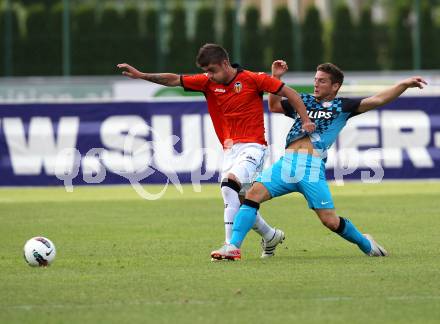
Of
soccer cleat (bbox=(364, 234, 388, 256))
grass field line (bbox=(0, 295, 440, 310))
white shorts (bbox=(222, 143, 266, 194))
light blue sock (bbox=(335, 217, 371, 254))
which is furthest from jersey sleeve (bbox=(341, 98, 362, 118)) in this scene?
grass field line (bbox=(0, 295, 440, 310))

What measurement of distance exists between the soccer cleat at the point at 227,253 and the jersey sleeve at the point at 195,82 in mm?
1641

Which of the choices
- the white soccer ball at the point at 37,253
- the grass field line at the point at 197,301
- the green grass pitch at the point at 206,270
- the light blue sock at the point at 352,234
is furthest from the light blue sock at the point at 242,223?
the grass field line at the point at 197,301

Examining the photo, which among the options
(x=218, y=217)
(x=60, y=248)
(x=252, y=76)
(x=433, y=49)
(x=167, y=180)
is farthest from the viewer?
(x=433, y=49)

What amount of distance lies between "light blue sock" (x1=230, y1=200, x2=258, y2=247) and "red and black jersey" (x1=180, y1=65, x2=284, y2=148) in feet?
2.77

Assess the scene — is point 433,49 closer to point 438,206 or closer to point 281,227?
point 438,206

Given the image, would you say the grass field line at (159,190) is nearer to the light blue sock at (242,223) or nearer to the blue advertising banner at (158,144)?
the blue advertising banner at (158,144)

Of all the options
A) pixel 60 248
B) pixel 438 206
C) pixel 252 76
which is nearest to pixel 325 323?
pixel 252 76

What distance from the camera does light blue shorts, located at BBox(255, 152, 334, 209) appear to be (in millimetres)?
11016

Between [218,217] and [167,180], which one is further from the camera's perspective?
[167,180]

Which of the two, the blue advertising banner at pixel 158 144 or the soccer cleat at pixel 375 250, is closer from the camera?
the soccer cleat at pixel 375 250

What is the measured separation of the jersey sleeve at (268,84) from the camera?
1109 centimetres

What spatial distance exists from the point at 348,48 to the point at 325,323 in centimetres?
3303

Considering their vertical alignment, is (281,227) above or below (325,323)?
below

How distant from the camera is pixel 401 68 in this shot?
39.9 meters
